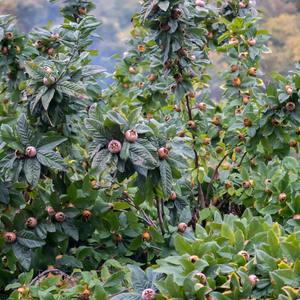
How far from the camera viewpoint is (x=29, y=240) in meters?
0.71

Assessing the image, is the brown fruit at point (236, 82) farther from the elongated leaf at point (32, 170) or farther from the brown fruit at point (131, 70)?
the elongated leaf at point (32, 170)

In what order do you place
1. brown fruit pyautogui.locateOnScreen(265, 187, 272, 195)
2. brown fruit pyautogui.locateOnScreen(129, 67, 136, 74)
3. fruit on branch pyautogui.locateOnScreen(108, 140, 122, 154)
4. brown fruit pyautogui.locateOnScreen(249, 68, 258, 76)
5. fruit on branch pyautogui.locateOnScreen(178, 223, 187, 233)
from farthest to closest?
brown fruit pyautogui.locateOnScreen(129, 67, 136, 74), brown fruit pyautogui.locateOnScreen(249, 68, 258, 76), brown fruit pyautogui.locateOnScreen(265, 187, 272, 195), fruit on branch pyautogui.locateOnScreen(178, 223, 187, 233), fruit on branch pyautogui.locateOnScreen(108, 140, 122, 154)

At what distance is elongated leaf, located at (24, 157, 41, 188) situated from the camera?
65 cm

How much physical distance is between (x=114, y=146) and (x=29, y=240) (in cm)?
32

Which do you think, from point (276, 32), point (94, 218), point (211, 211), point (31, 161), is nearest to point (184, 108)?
point (211, 211)

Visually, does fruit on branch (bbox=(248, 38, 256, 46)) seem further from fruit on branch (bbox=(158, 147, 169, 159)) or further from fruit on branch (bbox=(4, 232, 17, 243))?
fruit on branch (bbox=(4, 232, 17, 243))

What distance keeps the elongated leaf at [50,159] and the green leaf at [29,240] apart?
0.54 feet

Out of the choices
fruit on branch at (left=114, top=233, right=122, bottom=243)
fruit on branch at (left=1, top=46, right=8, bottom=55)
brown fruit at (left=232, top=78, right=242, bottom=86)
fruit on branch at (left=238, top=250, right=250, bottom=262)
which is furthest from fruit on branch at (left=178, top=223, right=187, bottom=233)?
fruit on branch at (left=1, top=46, right=8, bottom=55)

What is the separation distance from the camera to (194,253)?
0.51 m

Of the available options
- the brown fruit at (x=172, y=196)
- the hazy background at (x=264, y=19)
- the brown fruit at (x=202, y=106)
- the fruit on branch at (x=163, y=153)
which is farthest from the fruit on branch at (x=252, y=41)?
the hazy background at (x=264, y=19)

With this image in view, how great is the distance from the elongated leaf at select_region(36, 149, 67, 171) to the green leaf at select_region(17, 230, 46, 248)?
16 cm

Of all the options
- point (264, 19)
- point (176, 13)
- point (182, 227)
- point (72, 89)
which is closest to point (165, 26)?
point (176, 13)

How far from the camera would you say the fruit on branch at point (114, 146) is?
57cm

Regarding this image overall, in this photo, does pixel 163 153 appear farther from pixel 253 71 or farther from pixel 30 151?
pixel 253 71
